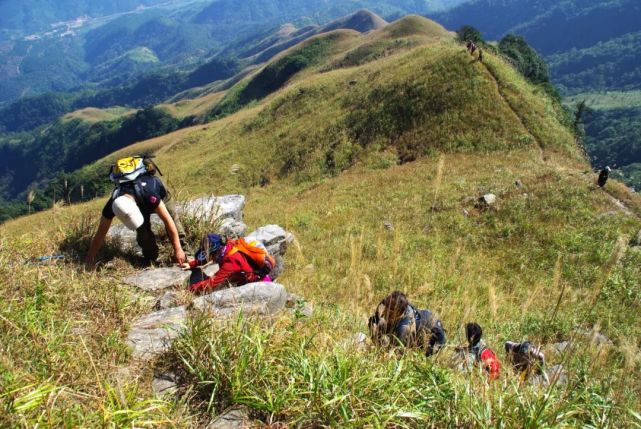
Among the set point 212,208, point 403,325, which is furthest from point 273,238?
point 403,325

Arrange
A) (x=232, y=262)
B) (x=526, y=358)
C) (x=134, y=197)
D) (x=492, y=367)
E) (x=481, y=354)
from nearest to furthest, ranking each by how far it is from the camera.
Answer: (x=492, y=367)
(x=526, y=358)
(x=481, y=354)
(x=134, y=197)
(x=232, y=262)

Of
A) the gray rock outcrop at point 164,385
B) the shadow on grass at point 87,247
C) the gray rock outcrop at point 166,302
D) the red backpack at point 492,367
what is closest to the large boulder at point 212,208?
the shadow on grass at point 87,247

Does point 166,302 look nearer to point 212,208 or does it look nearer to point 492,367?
point 212,208

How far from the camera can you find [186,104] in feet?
508

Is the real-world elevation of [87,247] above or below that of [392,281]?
above

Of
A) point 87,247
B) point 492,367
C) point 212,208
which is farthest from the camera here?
point 212,208

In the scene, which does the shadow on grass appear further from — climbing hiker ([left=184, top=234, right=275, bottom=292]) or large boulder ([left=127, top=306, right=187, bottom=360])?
large boulder ([left=127, top=306, right=187, bottom=360])

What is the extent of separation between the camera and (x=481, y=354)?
4.19 metres

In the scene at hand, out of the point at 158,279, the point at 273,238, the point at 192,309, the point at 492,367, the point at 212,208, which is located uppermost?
the point at 192,309

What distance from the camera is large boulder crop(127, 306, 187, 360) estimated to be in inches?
130

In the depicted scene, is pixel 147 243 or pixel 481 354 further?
pixel 147 243

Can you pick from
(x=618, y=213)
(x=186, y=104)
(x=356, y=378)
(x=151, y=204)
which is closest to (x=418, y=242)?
(x=618, y=213)

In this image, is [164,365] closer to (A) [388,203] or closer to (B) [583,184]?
(A) [388,203]

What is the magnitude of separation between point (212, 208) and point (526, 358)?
5.47 m
